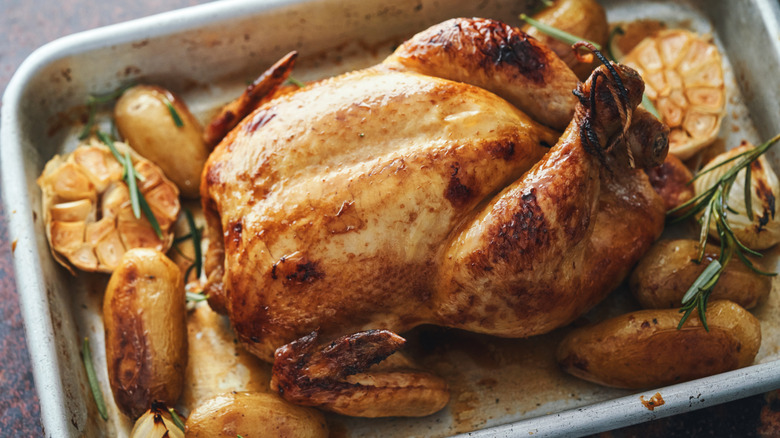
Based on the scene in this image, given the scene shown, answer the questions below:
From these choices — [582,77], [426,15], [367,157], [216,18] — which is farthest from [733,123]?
[216,18]

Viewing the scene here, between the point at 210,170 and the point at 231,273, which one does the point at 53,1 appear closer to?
the point at 210,170

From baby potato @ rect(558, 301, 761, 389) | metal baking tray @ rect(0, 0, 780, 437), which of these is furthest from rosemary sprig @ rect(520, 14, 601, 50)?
baby potato @ rect(558, 301, 761, 389)

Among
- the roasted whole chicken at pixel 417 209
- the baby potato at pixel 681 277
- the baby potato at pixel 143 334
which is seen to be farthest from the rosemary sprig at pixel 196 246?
the baby potato at pixel 681 277

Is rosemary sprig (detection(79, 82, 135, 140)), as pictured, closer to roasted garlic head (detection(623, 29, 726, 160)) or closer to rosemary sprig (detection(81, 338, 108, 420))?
rosemary sprig (detection(81, 338, 108, 420))

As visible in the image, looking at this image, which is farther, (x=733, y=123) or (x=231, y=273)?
(x=733, y=123)

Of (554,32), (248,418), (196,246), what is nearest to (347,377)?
(248,418)

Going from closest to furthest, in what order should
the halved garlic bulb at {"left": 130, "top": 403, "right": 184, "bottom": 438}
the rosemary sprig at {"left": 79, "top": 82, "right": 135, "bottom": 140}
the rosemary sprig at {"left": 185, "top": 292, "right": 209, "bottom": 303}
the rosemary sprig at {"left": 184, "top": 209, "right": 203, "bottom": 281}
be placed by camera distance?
the halved garlic bulb at {"left": 130, "top": 403, "right": 184, "bottom": 438}, the rosemary sprig at {"left": 185, "top": 292, "right": 209, "bottom": 303}, the rosemary sprig at {"left": 184, "top": 209, "right": 203, "bottom": 281}, the rosemary sprig at {"left": 79, "top": 82, "right": 135, "bottom": 140}

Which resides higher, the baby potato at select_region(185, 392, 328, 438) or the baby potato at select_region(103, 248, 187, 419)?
the baby potato at select_region(103, 248, 187, 419)
